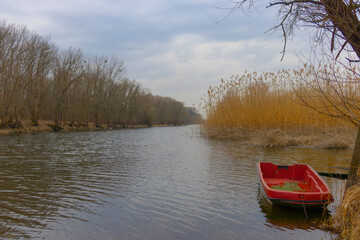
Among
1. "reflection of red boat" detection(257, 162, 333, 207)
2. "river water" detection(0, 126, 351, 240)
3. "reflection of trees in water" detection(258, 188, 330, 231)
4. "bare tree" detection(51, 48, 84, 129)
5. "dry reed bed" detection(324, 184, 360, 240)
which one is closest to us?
"dry reed bed" detection(324, 184, 360, 240)

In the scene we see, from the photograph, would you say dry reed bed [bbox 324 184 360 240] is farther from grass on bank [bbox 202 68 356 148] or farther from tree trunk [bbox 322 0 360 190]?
grass on bank [bbox 202 68 356 148]

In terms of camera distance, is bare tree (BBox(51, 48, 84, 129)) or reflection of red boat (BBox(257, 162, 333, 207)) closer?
reflection of red boat (BBox(257, 162, 333, 207))

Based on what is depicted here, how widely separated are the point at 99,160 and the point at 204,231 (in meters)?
8.33

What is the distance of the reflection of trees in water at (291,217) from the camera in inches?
190

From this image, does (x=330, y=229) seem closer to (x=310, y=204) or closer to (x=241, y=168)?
(x=310, y=204)

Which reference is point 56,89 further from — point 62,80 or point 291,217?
point 291,217

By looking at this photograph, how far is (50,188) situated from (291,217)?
539cm

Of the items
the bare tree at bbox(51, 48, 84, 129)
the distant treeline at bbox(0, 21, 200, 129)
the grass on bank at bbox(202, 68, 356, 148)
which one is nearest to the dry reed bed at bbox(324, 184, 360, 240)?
the grass on bank at bbox(202, 68, 356, 148)

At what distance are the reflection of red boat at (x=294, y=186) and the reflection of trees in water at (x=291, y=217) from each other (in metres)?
0.24

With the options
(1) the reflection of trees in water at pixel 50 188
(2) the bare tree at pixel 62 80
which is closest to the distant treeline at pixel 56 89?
(2) the bare tree at pixel 62 80

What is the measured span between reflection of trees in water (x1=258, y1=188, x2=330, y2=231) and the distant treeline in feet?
59.6

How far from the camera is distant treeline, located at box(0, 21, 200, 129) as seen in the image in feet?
94.9

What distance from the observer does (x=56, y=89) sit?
38.5 metres

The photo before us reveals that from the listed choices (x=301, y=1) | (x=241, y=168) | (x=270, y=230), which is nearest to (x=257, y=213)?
(x=270, y=230)
